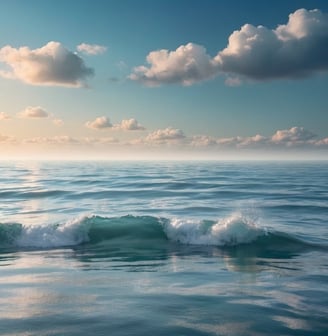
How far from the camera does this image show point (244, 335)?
589 centimetres

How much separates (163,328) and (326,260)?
7.48 meters

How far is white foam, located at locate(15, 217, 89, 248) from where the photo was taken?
15.0 meters

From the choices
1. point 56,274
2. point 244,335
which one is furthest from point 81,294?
point 244,335

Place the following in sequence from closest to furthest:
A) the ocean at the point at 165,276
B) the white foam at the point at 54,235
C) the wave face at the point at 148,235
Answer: the ocean at the point at 165,276
the wave face at the point at 148,235
the white foam at the point at 54,235

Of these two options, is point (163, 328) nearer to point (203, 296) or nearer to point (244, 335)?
point (244, 335)

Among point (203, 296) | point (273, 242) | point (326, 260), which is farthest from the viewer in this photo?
point (273, 242)

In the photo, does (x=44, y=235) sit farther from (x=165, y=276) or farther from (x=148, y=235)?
(x=165, y=276)

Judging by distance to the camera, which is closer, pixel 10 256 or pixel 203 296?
pixel 203 296

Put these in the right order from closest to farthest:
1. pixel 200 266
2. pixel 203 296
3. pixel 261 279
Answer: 1. pixel 203 296
2. pixel 261 279
3. pixel 200 266

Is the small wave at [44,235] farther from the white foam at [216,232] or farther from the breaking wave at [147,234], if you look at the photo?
the white foam at [216,232]

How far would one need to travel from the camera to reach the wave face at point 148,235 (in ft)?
48.6

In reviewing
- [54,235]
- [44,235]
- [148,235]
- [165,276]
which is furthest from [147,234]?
[165,276]

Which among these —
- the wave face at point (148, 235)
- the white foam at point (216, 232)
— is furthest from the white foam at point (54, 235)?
the white foam at point (216, 232)

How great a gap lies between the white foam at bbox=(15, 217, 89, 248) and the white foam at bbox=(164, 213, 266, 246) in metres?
3.72
